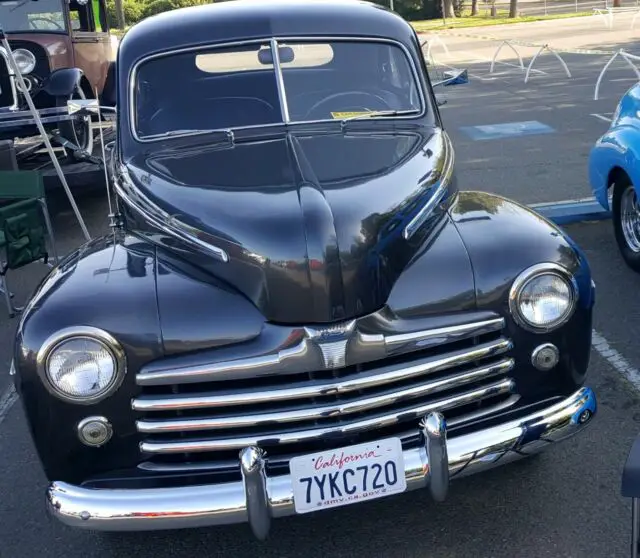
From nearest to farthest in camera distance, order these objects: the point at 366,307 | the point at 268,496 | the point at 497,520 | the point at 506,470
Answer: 1. the point at 268,496
2. the point at 366,307
3. the point at 497,520
4. the point at 506,470

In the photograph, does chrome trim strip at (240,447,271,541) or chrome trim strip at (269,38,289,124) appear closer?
chrome trim strip at (240,447,271,541)

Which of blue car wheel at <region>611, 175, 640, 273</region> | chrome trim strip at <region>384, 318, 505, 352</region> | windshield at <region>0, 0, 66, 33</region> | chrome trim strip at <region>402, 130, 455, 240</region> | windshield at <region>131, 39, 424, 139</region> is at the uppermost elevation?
windshield at <region>131, 39, 424, 139</region>

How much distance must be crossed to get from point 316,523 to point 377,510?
0.25 meters

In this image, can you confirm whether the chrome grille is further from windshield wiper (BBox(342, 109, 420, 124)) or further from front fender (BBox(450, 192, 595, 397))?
windshield wiper (BBox(342, 109, 420, 124))

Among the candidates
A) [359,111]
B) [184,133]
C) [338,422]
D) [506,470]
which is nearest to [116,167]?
[184,133]

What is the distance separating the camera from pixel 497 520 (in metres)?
3.14

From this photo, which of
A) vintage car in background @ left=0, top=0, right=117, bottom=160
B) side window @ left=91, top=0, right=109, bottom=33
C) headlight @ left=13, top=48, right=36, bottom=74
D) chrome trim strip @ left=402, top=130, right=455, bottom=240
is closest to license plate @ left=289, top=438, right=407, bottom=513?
chrome trim strip @ left=402, top=130, right=455, bottom=240

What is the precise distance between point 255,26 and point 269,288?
1941 mm

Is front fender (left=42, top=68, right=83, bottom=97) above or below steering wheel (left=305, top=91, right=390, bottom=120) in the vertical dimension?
below

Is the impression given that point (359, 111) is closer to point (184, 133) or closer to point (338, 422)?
point (184, 133)

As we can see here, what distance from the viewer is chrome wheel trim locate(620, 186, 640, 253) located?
17.7ft

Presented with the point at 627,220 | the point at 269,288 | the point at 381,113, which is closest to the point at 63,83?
the point at 381,113

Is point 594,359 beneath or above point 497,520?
beneath

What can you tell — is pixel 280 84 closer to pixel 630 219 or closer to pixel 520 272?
pixel 520 272
